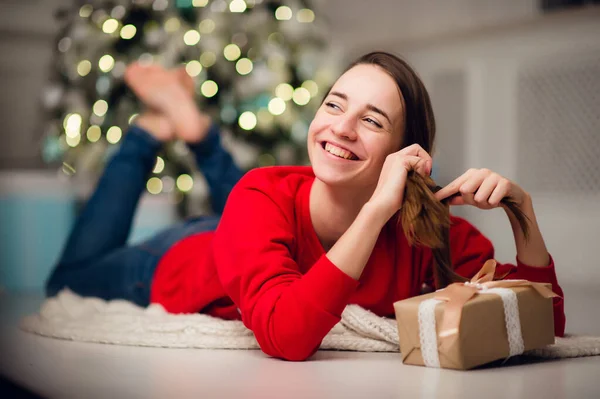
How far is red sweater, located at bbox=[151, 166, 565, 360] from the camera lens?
42.9 inches

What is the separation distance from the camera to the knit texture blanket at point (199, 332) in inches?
50.4

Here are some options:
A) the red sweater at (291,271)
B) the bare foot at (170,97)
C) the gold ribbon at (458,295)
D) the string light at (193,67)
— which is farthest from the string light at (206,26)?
the gold ribbon at (458,295)

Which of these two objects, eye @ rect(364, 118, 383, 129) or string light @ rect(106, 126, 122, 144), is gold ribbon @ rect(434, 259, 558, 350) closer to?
eye @ rect(364, 118, 383, 129)

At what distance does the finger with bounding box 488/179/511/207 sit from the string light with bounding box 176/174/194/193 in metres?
1.57

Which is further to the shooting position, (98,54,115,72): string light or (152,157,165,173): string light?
(152,157,165,173): string light

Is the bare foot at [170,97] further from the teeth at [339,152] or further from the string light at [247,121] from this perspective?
the teeth at [339,152]

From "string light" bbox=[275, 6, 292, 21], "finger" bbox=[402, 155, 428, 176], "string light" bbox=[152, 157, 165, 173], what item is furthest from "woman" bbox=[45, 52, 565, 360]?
"string light" bbox=[275, 6, 292, 21]

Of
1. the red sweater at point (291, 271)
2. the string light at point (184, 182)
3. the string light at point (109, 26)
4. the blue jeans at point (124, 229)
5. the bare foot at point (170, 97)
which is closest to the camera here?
the red sweater at point (291, 271)

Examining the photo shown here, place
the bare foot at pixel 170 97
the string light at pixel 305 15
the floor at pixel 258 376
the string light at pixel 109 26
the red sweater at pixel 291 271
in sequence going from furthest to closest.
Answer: the string light at pixel 305 15, the string light at pixel 109 26, the bare foot at pixel 170 97, the red sweater at pixel 291 271, the floor at pixel 258 376

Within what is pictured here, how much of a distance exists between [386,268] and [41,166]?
2590 mm

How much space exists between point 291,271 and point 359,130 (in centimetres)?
25

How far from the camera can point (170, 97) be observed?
2.04 metres

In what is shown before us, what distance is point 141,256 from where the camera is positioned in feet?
5.92

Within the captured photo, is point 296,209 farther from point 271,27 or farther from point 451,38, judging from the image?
point 451,38
